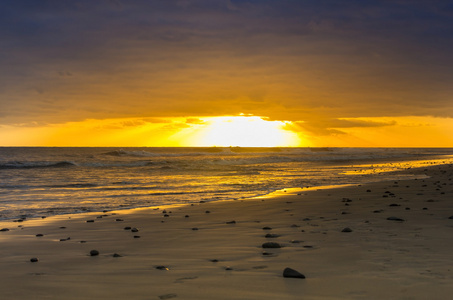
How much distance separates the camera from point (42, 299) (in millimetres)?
4480

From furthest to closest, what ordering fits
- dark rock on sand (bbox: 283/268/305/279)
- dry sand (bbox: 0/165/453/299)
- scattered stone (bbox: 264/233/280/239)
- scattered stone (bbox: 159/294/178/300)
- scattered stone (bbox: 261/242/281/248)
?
scattered stone (bbox: 264/233/280/239), scattered stone (bbox: 261/242/281/248), dark rock on sand (bbox: 283/268/305/279), dry sand (bbox: 0/165/453/299), scattered stone (bbox: 159/294/178/300)

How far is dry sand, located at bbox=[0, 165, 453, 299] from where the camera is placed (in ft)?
15.1

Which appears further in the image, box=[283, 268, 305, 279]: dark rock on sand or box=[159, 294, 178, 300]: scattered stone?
box=[283, 268, 305, 279]: dark rock on sand

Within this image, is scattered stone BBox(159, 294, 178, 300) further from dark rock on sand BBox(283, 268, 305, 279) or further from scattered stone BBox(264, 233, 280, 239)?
scattered stone BBox(264, 233, 280, 239)

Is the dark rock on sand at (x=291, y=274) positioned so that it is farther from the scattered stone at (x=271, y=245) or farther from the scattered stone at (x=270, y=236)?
the scattered stone at (x=270, y=236)

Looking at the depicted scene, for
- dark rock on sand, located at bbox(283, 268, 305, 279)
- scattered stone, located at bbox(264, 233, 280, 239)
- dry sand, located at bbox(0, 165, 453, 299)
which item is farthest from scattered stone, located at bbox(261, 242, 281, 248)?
dark rock on sand, located at bbox(283, 268, 305, 279)

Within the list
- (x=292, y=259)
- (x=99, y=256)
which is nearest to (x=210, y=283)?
(x=292, y=259)

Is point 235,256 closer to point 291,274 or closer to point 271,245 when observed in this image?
point 271,245

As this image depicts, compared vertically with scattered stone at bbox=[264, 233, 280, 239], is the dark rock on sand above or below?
above

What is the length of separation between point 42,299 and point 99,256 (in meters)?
2.24

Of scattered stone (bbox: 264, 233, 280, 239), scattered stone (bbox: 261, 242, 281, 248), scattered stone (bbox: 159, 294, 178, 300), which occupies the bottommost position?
scattered stone (bbox: 264, 233, 280, 239)

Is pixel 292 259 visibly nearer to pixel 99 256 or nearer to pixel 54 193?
pixel 99 256

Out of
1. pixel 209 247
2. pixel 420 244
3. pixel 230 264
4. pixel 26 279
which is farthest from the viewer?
pixel 209 247

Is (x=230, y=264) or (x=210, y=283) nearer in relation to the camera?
(x=210, y=283)
